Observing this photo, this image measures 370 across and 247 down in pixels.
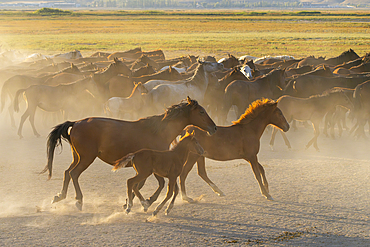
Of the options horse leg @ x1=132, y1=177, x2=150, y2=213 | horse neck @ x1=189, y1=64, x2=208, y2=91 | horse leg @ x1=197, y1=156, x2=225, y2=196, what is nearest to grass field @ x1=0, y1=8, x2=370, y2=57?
horse neck @ x1=189, y1=64, x2=208, y2=91

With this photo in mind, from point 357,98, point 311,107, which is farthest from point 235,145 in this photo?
point 357,98

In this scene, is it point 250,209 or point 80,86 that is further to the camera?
point 80,86

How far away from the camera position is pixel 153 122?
6.02 meters

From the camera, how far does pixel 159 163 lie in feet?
17.9

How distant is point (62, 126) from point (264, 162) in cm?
427

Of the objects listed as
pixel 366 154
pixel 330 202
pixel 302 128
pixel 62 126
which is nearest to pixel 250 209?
pixel 330 202

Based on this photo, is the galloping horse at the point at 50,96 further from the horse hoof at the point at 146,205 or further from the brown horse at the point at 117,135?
the horse hoof at the point at 146,205

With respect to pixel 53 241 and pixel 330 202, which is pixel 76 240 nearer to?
pixel 53 241

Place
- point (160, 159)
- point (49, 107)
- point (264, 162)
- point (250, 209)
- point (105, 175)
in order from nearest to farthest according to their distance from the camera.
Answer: point (160, 159) < point (250, 209) < point (105, 175) < point (264, 162) < point (49, 107)

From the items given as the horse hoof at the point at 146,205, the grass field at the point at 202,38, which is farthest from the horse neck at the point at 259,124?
the grass field at the point at 202,38

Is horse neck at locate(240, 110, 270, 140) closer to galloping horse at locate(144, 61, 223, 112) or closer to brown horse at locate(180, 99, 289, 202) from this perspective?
brown horse at locate(180, 99, 289, 202)

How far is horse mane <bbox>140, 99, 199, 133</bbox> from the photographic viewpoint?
6.00 meters

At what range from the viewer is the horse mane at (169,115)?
600cm

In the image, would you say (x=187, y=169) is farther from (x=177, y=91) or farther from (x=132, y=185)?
(x=177, y=91)
